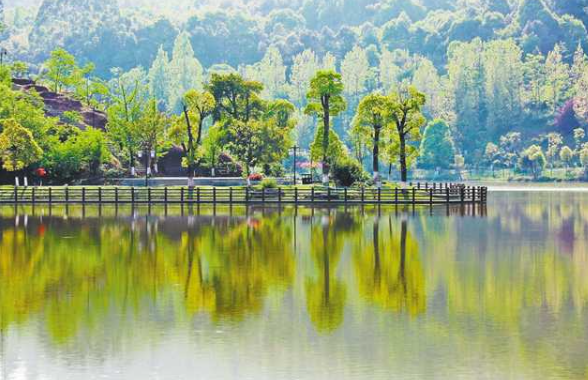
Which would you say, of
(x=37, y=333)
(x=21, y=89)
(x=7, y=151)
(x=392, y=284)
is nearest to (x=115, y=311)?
(x=37, y=333)

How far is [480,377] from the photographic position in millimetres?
21328

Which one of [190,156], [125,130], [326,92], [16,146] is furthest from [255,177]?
[16,146]

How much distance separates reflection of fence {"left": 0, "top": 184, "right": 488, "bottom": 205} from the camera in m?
89.2

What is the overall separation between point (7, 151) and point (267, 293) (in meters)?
77.4

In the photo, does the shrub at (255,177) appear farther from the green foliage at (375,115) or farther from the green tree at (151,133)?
the green tree at (151,133)

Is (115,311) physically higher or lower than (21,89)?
lower

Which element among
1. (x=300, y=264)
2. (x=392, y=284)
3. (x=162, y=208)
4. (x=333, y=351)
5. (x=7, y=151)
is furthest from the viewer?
(x=7, y=151)

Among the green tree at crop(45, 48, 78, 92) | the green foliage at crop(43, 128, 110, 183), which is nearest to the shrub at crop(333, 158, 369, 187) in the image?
the green foliage at crop(43, 128, 110, 183)

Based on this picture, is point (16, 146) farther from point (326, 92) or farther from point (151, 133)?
point (326, 92)

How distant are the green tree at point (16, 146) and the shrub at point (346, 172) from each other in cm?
2991

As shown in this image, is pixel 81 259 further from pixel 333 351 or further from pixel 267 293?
pixel 333 351

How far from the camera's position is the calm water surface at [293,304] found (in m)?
22.6

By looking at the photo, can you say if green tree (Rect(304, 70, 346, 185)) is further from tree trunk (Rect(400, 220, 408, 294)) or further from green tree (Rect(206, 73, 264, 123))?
tree trunk (Rect(400, 220, 408, 294))

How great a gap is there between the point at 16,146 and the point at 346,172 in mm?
32865
